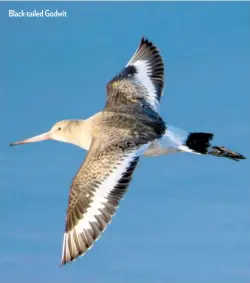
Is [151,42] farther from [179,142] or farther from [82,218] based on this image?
[82,218]

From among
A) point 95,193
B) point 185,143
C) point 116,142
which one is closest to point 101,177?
point 95,193

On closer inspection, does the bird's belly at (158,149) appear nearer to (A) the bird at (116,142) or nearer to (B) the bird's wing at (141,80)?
(A) the bird at (116,142)

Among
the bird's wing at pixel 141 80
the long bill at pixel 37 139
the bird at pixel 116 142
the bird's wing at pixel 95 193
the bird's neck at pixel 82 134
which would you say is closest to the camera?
the bird's wing at pixel 95 193

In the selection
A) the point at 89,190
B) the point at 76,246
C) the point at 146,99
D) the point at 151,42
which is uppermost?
the point at 151,42

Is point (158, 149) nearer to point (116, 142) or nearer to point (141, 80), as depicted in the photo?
point (116, 142)

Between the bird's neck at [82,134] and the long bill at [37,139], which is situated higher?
the bird's neck at [82,134]

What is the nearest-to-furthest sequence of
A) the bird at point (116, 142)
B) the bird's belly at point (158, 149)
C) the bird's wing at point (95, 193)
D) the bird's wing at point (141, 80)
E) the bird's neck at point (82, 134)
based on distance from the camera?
the bird's wing at point (95, 193) → the bird at point (116, 142) → the bird's belly at point (158, 149) → the bird's neck at point (82, 134) → the bird's wing at point (141, 80)

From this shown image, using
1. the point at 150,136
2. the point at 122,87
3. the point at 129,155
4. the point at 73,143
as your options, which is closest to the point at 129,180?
the point at 129,155

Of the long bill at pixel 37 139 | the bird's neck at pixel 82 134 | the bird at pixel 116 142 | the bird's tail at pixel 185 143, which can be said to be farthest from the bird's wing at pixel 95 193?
the long bill at pixel 37 139

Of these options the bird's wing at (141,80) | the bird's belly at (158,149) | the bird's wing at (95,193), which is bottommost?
the bird's wing at (95,193)
